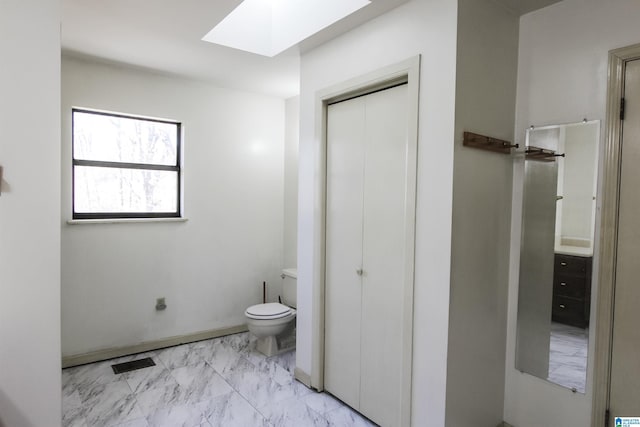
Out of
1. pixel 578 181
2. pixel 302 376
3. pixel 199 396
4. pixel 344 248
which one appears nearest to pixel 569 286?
pixel 578 181

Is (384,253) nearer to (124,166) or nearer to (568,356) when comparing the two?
(568,356)

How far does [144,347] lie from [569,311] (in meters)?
3.32

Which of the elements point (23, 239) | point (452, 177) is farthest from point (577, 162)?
point (23, 239)

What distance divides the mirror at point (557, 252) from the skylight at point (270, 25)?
153 cm

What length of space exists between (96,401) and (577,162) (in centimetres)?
334

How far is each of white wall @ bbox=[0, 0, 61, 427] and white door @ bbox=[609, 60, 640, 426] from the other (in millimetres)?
2655

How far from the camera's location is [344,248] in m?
2.61

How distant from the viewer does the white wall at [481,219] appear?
1.94m

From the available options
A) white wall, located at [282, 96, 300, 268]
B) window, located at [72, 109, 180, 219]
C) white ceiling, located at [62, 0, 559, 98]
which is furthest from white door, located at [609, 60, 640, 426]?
window, located at [72, 109, 180, 219]

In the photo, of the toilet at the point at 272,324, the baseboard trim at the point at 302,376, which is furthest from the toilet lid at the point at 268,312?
the baseboard trim at the point at 302,376

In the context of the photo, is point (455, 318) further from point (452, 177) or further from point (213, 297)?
point (213, 297)

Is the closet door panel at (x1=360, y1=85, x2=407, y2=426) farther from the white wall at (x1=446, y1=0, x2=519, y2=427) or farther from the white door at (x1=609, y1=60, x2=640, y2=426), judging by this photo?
the white door at (x1=609, y1=60, x2=640, y2=426)

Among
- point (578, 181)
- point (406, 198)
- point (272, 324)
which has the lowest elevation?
point (272, 324)

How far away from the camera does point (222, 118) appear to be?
3.81 m
